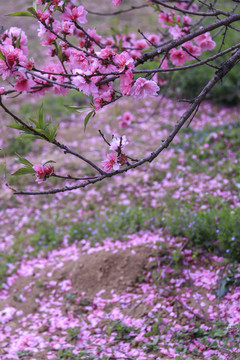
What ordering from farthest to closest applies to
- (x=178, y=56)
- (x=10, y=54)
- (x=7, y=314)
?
(x=7, y=314)
(x=178, y=56)
(x=10, y=54)

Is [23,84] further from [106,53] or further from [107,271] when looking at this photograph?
[107,271]

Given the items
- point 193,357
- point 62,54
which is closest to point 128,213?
point 193,357

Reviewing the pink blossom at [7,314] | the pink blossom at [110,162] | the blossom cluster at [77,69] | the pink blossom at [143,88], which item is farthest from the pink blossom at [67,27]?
the pink blossom at [7,314]

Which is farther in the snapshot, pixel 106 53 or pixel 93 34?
pixel 93 34

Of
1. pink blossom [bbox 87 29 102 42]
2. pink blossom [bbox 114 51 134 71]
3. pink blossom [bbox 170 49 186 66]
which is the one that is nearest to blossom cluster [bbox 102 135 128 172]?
pink blossom [bbox 114 51 134 71]

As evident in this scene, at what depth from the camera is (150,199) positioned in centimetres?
535

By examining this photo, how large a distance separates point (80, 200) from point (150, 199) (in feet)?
3.62

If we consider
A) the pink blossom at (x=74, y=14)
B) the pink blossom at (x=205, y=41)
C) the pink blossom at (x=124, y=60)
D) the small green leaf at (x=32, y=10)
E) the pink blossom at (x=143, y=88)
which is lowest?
the pink blossom at (x=143, y=88)

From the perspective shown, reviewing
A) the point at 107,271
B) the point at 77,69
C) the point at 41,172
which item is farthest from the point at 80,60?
the point at 107,271

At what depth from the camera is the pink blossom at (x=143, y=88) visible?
2.03 metres

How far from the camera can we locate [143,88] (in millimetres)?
2068

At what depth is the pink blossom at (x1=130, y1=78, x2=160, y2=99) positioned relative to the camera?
2033mm

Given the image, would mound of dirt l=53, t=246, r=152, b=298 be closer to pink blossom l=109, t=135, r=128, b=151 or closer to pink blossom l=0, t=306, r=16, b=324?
pink blossom l=0, t=306, r=16, b=324

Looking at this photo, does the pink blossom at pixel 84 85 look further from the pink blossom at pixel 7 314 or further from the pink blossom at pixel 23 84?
the pink blossom at pixel 7 314
